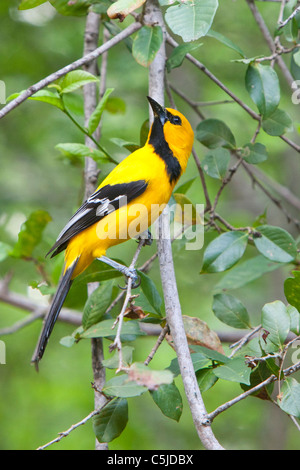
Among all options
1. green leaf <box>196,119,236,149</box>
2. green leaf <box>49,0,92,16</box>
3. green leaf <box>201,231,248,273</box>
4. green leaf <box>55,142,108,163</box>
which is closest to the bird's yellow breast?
green leaf <box>55,142,108,163</box>

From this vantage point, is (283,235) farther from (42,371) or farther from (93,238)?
(42,371)

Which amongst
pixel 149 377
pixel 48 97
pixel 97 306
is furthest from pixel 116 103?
pixel 149 377

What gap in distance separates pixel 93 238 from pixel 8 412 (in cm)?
396

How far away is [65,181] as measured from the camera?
7559mm

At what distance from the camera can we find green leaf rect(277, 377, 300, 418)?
2.41 meters

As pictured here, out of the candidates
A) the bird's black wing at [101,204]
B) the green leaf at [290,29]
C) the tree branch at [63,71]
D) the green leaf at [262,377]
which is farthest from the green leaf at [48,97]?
the green leaf at [262,377]

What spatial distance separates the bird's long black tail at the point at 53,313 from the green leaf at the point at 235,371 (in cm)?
110

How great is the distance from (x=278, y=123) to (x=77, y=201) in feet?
8.52

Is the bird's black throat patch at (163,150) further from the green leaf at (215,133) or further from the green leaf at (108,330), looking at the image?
the green leaf at (108,330)

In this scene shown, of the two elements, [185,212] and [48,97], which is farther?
[185,212]

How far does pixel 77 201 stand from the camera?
18.2 feet

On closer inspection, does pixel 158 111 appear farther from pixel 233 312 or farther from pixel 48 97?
pixel 233 312

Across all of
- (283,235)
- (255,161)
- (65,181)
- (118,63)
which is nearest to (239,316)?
(283,235)

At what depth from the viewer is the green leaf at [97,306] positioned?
3133mm
